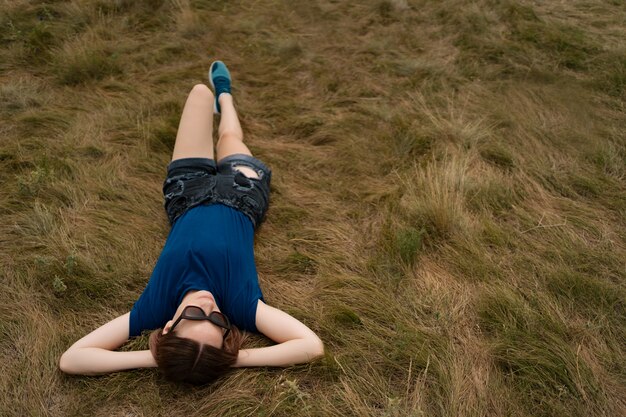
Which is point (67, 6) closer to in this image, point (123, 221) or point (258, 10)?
point (258, 10)

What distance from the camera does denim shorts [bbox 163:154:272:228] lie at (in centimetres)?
282

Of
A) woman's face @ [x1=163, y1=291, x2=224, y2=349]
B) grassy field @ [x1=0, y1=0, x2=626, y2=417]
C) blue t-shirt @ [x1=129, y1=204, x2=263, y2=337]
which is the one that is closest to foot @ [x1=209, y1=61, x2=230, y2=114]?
grassy field @ [x1=0, y1=0, x2=626, y2=417]

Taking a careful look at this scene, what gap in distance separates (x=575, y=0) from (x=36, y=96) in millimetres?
6157

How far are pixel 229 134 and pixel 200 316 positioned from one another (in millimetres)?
1758

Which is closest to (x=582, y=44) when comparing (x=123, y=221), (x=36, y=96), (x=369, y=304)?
(x=369, y=304)

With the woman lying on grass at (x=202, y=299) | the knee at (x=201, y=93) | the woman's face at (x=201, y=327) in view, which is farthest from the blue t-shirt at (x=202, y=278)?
the knee at (x=201, y=93)

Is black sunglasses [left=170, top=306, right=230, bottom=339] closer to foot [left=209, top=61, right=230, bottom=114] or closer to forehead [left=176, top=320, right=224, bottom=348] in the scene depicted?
forehead [left=176, top=320, right=224, bottom=348]

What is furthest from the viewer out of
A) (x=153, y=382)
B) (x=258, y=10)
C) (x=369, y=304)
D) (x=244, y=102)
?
(x=258, y=10)

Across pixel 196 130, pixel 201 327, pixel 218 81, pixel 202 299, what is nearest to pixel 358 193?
pixel 196 130

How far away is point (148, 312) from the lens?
241 cm

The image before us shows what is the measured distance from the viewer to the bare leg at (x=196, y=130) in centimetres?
307

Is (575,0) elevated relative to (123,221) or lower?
elevated

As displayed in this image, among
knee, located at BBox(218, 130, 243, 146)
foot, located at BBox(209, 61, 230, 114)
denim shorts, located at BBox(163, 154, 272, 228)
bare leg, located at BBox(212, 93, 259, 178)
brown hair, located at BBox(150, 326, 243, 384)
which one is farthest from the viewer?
foot, located at BBox(209, 61, 230, 114)

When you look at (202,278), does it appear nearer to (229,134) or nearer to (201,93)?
(229,134)
